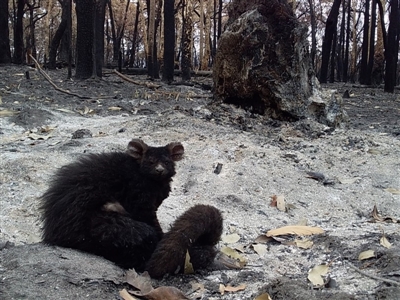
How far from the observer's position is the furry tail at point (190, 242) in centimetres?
335

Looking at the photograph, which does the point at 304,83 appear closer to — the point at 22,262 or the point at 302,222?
the point at 302,222

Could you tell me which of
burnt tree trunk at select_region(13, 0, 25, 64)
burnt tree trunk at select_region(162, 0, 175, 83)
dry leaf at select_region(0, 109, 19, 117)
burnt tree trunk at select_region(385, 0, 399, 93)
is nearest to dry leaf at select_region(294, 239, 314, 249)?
dry leaf at select_region(0, 109, 19, 117)

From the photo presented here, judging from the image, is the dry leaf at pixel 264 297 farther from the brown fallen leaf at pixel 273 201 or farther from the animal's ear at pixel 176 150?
the brown fallen leaf at pixel 273 201

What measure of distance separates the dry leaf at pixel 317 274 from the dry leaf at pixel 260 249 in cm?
77

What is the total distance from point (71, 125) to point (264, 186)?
13.6 ft

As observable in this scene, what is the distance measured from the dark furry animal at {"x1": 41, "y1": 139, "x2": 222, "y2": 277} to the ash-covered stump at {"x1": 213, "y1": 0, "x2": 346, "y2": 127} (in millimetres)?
4730

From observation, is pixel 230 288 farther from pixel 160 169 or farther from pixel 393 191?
pixel 393 191

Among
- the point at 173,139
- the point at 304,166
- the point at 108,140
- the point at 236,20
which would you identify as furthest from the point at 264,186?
the point at 236,20

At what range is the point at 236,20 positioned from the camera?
8.66 meters

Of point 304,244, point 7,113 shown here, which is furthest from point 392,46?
point 304,244

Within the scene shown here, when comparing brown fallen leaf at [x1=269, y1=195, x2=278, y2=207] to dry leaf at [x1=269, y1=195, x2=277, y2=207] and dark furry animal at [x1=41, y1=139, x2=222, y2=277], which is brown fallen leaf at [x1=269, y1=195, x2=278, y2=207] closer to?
dry leaf at [x1=269, y1=195, x2=277, y2=207]

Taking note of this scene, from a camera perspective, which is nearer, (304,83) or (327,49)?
(304,83)

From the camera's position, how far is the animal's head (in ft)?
12.6

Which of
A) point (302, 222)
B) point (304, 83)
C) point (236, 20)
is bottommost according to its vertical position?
point (302, 222)
